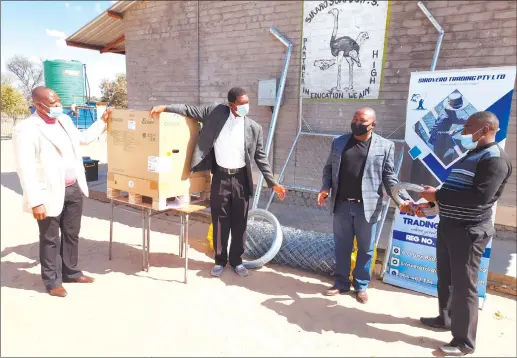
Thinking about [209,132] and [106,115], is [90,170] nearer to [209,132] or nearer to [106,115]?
[106,115]

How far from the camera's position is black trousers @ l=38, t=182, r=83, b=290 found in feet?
11.6

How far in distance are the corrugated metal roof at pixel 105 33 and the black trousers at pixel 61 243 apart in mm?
6215

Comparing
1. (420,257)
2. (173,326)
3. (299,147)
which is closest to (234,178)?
(173,326)

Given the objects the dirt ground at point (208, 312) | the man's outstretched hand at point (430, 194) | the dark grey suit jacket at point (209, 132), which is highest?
the dark grey suit jacket at point (209, 132)

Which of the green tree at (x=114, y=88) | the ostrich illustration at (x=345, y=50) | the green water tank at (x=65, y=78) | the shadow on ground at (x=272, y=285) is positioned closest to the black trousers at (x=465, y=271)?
the shadow on ground at (x=272, y=285)

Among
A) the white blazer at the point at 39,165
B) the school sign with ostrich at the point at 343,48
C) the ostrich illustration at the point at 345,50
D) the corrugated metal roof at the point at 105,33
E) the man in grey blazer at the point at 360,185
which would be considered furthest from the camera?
the corrugated metal roof at the point at 105,33

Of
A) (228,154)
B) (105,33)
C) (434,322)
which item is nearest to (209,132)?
(228,154)

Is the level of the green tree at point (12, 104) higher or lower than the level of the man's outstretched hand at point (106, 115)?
higher

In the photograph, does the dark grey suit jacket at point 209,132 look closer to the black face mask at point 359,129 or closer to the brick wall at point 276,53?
the black face mask at point 359,129

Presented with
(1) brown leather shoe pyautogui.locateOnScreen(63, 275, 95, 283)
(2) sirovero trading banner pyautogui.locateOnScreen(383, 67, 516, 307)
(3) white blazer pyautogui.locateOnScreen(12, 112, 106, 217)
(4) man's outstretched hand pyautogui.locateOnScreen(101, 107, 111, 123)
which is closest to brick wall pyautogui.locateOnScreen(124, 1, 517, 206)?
(2) sirovero trading banner pyautogui.locateOnScreen(383, 67, 516, 307)

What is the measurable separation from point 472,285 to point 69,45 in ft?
34.6

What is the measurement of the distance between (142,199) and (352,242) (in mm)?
2285

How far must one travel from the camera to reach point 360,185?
3451 millimetres

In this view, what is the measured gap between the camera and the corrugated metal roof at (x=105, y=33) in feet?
27.6
